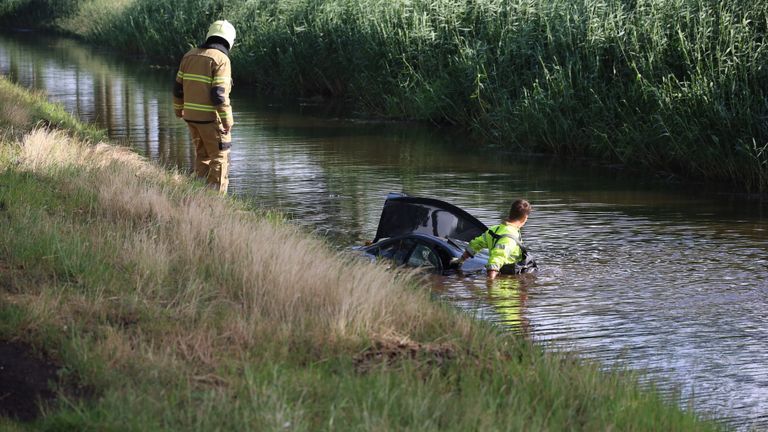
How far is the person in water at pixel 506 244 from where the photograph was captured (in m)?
10.5

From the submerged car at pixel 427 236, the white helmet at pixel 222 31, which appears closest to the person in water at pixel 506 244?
the submerged car at pixel 427 236

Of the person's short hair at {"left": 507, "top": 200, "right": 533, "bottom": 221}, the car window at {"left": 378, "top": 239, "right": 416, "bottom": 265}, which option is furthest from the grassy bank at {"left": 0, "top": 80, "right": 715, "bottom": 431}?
the person's short hair at {"left": 507, "top": 200, "right": 533, "bottom": 221}

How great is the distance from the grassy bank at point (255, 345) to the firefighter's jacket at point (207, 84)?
3.14 metres

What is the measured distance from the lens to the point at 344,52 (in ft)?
86.6

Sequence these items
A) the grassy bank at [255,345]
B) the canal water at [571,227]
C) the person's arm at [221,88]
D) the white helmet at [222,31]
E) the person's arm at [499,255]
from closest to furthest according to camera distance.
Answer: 1. the grassy bank at [255,345]
2. the canal water at [571,227]
3. the person's arm at [499,255]
4. the person's arm at [221,88]
5. the white helmet at [222,31]

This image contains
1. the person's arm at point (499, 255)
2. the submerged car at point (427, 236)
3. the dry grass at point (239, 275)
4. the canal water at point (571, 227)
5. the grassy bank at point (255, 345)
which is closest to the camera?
the grassy bank at point (255, 345)

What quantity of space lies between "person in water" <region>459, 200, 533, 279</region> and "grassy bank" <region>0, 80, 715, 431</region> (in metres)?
A: 1.91

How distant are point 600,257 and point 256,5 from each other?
2189 centimetres

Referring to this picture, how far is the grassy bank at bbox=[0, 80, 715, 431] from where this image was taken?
5.46 metres

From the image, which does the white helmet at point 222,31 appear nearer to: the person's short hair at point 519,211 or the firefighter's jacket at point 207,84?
the firefighter's jacket at point 207,84

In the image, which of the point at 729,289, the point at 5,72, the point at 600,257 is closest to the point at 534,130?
the point at 600,257

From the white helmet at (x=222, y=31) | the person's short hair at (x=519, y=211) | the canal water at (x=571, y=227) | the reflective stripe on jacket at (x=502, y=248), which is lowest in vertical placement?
the canal water at (x=571, y=227)

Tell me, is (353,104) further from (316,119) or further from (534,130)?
(534,130)

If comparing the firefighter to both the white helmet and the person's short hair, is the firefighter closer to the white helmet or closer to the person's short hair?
the white helmet
